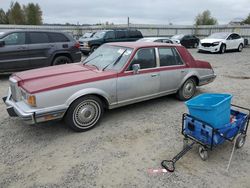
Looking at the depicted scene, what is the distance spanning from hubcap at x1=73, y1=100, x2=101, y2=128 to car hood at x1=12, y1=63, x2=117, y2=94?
0.43 meters

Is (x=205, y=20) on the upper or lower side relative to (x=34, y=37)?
upper

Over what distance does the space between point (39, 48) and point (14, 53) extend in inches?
33.9

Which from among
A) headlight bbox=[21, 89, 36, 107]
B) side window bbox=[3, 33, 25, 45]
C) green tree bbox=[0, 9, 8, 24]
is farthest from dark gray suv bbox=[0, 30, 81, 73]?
green tree bbox=[0, 9, 8, 24]

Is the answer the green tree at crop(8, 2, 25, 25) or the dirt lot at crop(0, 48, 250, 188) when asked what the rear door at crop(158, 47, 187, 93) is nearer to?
the dirt lot at crop(0, 48, 250, 188)

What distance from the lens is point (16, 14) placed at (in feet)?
202

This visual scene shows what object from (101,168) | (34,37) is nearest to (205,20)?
(34,37)

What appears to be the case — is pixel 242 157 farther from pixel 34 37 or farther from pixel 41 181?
pixel 34 37

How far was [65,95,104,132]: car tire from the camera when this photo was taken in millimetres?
3945

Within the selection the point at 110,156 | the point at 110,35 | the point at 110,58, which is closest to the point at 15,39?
the point at 110,58

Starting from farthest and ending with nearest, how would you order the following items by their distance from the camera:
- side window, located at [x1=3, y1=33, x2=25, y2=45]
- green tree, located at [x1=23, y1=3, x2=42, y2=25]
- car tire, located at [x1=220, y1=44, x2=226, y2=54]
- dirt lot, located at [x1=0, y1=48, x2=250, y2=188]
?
green tree, located at [x1=23, y1=3, x2=42, y2=25]
car tire, located at [x1=220, y1=44, x2=226, y2=54]
side window, located at [x1=3, y1=33, x2=25, y2=45]
dirt lot, located at [x1=0, y1=48, x2=250, y2=188]

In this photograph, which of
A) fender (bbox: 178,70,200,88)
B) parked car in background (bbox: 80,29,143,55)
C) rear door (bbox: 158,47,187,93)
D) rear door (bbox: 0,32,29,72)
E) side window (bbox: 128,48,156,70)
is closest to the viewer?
side window (bbox: 128,48,156,70)

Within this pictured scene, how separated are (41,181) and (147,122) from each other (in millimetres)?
2344

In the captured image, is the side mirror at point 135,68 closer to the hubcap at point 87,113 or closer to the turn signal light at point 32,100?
the hubcap at point 87,113

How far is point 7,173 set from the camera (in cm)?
305
